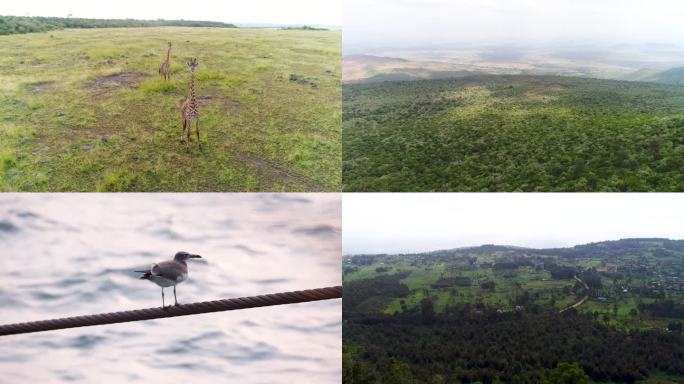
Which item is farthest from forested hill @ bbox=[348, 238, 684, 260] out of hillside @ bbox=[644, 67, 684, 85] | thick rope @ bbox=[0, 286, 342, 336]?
thick rope @ bbox=[0, 286, 342, 336]

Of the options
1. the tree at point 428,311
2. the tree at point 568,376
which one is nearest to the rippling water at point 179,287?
the tree at point 428,311

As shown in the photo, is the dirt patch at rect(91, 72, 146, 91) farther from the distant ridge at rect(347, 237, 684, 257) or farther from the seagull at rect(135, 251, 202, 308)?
the distant ridge at rect(347, 237, 684, 257)

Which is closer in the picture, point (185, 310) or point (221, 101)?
point (185, 310)

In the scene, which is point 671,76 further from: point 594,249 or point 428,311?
point 428,311

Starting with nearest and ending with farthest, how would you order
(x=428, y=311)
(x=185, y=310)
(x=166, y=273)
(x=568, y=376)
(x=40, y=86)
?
(x=185, y=310), (x=166, y=273), (x=568, y=376), (x=428, y=311), (x=40, y=86)

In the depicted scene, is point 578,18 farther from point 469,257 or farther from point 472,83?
point 469,257

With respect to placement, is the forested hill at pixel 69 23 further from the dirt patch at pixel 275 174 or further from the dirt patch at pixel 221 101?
the dirt patch at pixel 275 174

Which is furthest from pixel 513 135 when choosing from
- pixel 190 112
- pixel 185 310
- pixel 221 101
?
pixel 185 310
